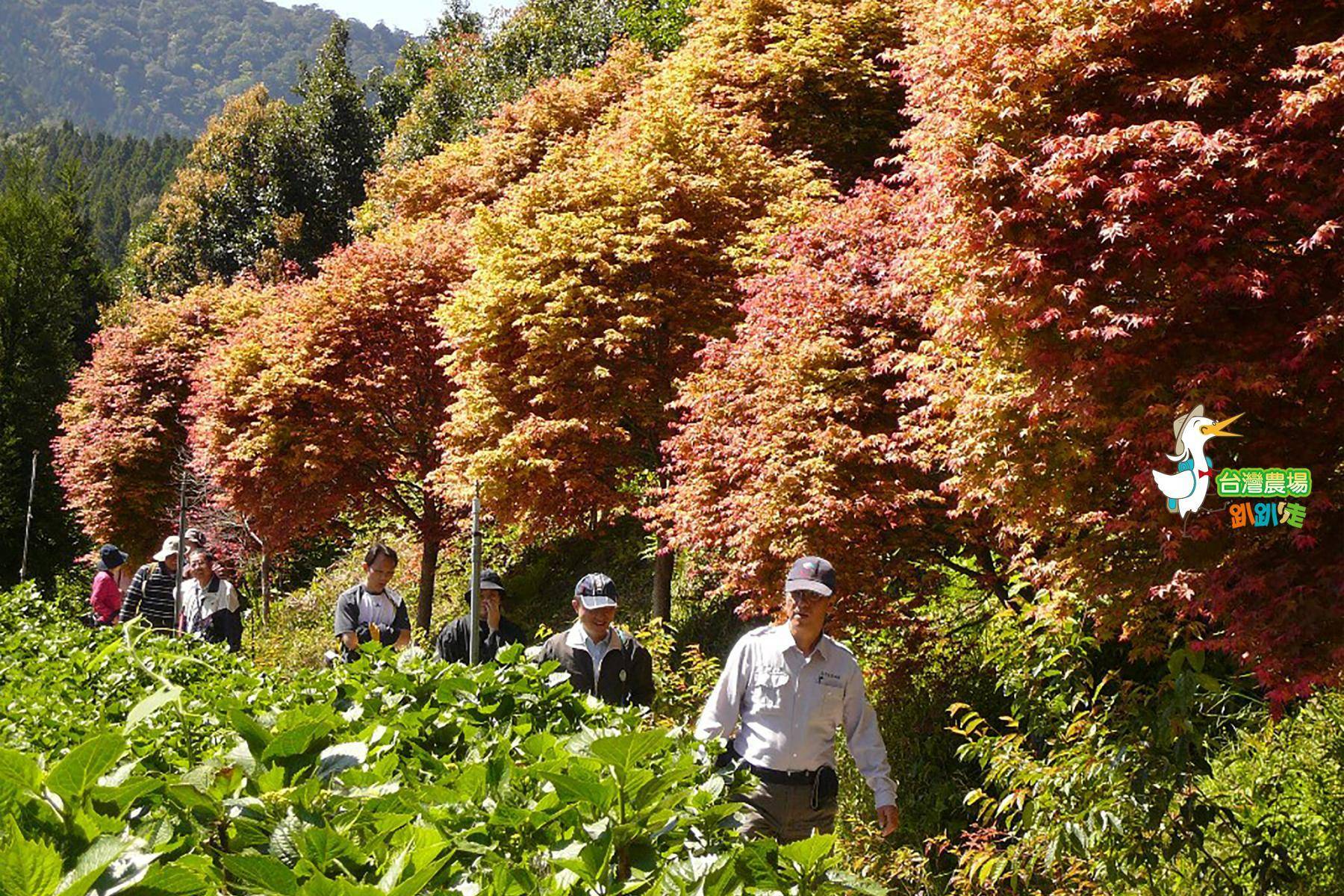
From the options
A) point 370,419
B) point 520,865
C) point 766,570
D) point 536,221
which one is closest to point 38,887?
point 520,865

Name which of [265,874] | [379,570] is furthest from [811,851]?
[379,570]

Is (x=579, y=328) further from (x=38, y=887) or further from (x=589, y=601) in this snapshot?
(x=38, y=887)

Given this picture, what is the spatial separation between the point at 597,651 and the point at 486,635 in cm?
153

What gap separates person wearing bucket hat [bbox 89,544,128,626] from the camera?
10188mm

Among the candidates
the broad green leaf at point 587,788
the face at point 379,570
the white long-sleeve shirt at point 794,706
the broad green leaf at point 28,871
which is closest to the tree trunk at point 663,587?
the face at point 379,570

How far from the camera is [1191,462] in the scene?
579 cm

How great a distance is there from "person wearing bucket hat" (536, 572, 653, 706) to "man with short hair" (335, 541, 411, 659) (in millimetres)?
1638

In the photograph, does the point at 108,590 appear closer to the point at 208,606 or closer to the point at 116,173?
the point at 208,606

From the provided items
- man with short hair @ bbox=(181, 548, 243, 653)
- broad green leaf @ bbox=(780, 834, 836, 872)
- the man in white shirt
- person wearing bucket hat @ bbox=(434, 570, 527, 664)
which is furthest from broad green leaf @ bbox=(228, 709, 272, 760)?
man with short hair @ bbox=(181, 548, 243, 653)

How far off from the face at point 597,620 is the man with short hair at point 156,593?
4.58 meters

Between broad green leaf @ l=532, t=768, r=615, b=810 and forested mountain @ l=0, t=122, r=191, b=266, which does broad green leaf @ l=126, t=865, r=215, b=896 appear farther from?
forested mountain @ l=0, t=122, r=191, b=266

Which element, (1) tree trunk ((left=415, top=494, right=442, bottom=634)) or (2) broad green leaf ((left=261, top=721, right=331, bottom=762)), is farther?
(1) tree trunk ((left=415, top=494, right=442, bottom=634))

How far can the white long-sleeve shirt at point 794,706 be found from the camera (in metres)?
4.88

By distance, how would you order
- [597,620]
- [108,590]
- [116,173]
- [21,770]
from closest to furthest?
[21,770] < [597,620] < [108,590] < [116,173]
